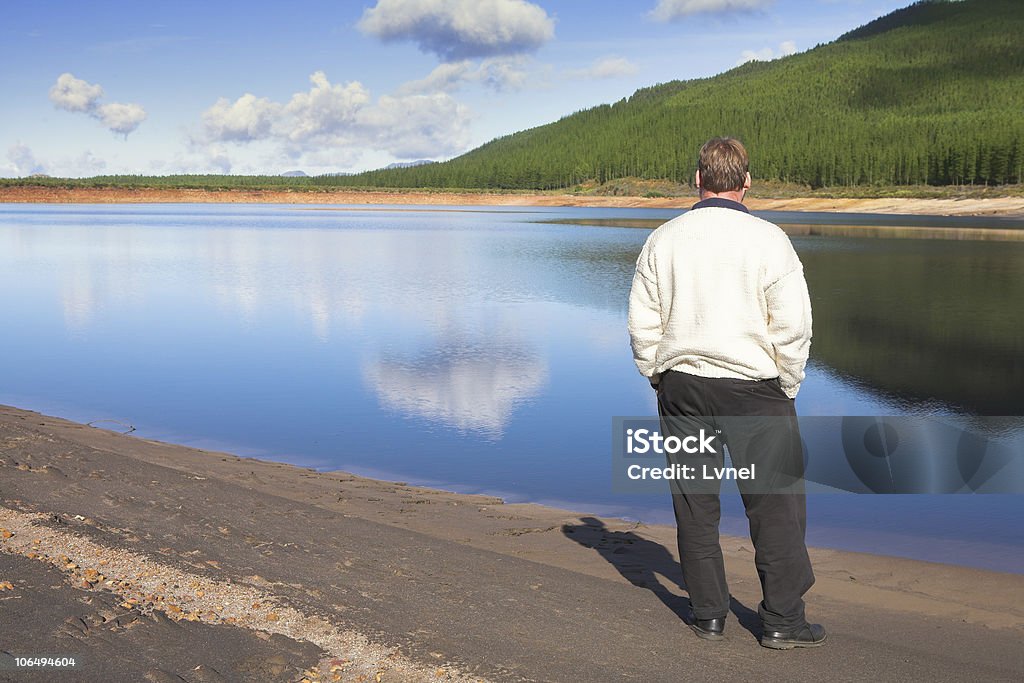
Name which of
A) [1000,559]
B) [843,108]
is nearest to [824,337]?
[1000,559]

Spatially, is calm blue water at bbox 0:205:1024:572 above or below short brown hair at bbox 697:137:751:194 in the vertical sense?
below

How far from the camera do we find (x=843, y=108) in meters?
167

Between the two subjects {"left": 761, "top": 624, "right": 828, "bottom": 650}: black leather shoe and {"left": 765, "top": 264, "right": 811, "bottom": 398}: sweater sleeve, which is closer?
{"left": 765, "top": 264, "right": 811, "bottom": 398}: sweater sleeve

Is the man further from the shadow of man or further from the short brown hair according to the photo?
the shadow of man

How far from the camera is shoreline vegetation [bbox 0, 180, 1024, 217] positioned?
87.7 metres

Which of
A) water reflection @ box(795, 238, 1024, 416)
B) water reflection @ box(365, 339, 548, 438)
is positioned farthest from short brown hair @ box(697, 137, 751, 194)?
water reflection @ box(795, 238, 1024, 416)

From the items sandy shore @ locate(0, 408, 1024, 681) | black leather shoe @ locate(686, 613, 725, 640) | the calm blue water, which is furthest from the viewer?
the calm blue water

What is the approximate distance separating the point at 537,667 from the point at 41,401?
371 inches

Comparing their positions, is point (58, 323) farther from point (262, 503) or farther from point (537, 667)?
point (537, 667)

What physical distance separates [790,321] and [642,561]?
2.15m

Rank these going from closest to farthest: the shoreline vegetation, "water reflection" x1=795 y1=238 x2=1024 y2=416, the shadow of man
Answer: the shadow of man, "water reflection" x1=795 y1=238 x2=1024 y2=416, the shoreline vegetation

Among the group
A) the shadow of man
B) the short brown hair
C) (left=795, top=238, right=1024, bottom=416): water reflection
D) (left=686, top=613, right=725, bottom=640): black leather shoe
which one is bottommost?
(left=795, top=238, right=1024, bottom=416): water reflection

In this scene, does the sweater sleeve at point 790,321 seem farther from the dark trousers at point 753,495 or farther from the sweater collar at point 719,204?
the sweater collar at point 719,204

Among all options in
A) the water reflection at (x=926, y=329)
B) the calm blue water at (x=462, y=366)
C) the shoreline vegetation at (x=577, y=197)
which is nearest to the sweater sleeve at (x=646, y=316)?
the calm blue water at (x=462, y=366)
